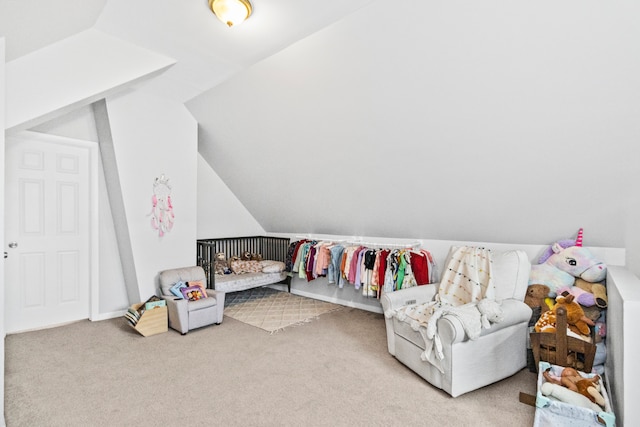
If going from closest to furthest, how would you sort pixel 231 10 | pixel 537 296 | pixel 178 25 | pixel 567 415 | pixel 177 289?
1. pixel 567 415
2. pixel 231 10
3. pixel 178 25
4. pixel 537 296
5. pixel 177 289

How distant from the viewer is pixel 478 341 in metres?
2.52

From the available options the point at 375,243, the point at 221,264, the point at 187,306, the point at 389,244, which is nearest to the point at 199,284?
the point at 187,306

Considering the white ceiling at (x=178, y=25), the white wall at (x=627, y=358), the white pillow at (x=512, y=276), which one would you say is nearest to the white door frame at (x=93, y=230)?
the white ceiling at (x=178, y=25)

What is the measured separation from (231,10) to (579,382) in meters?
3.27

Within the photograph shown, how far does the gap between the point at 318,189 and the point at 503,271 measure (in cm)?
230

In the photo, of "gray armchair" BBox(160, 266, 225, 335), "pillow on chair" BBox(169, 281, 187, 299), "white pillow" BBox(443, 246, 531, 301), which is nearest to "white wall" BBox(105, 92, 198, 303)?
"gray armchair" BBox(160, 266, 225, 335)

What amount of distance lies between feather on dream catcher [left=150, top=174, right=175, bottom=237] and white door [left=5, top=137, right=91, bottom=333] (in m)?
0.76

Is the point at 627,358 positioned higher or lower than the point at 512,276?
lower

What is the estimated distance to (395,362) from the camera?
9.95 ft

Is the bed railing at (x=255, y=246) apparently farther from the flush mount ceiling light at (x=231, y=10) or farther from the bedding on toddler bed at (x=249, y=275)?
the flush mount ceiling light at (x=231, y=10)

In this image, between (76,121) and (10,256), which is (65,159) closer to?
(76,121)

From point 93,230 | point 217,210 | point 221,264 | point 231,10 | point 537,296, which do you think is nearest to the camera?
point 231,10

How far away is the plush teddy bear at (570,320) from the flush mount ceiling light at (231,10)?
3205 millimetres

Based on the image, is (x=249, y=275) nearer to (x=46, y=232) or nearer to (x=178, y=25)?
(x=46, y=232)
